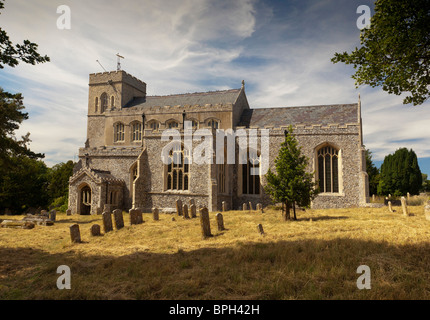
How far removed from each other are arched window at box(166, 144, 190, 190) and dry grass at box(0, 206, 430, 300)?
11.5 metres

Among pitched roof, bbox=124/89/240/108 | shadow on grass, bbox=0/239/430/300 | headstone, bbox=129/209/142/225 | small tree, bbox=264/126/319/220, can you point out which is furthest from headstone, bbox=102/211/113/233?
pitched roof, bbox=124/89/240/108

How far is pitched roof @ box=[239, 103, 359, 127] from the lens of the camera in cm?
2491

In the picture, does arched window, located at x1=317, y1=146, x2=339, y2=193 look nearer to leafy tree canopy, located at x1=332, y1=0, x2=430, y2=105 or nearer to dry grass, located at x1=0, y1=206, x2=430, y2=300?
dry grass, located at x1=0, y1=206, x2=430, y2=300

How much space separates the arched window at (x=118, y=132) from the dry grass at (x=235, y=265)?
20168 millimetres

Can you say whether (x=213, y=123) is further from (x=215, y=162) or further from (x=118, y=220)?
(x=118, y=220)

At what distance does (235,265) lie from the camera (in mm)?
7492

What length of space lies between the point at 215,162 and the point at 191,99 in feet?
37.0

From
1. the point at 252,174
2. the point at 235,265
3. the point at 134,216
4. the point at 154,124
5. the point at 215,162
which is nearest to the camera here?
the point at 235,265

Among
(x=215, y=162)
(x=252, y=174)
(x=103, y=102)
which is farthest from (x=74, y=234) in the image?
(x=103, y=102)

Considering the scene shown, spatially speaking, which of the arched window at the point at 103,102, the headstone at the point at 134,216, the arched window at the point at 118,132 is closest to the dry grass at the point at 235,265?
the headstone at the point at 134,216

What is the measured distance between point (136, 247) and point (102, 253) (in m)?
1.12
